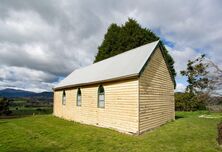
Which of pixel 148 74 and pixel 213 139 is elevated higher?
pixel 148 74

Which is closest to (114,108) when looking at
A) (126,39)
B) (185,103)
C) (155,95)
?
(155,95)

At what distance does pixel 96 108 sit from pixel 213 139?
8956 millimetres

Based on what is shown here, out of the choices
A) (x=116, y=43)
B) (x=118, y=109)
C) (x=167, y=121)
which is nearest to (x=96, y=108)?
(x=118, y=109)

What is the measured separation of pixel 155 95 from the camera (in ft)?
45.1

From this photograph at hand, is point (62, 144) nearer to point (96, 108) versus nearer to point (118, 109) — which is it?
point (118, 109)

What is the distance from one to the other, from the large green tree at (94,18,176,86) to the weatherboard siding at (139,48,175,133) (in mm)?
16099

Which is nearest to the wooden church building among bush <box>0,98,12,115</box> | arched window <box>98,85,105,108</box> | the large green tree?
arched window <box>98,85,105,108</box>

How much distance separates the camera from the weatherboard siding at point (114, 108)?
12102 mm

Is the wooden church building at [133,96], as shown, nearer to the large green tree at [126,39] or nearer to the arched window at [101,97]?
the arched window at [101,97]

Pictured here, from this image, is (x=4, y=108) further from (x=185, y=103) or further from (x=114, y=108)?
(x=114, y=108)

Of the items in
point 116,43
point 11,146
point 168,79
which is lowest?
point 11,146

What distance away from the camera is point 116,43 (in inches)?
1316

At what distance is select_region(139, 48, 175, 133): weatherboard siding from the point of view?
12211 mm

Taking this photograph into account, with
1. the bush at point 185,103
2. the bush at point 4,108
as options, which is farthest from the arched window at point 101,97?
the bush at point 4,108
